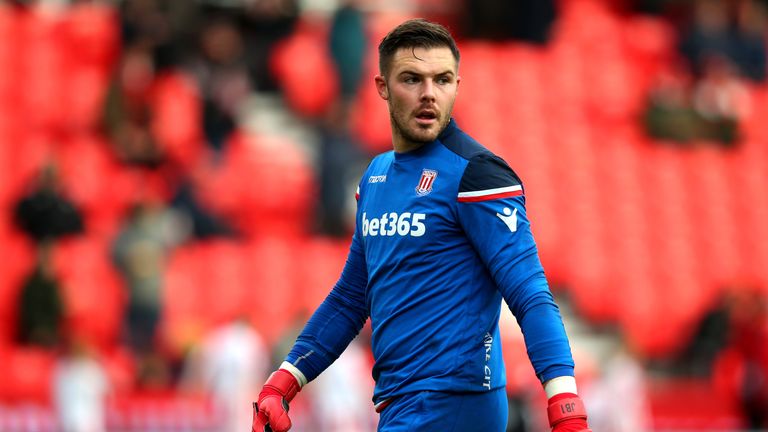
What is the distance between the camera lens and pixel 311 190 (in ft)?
53.6

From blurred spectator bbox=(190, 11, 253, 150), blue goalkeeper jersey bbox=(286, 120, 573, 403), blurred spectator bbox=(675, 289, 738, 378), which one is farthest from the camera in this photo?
blurred spectator bbox=(190, 11, 253, 150)

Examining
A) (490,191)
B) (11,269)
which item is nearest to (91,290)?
(11,269)

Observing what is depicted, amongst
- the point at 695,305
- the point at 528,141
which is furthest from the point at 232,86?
the point at 695,305

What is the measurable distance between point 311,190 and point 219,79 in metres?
1.83

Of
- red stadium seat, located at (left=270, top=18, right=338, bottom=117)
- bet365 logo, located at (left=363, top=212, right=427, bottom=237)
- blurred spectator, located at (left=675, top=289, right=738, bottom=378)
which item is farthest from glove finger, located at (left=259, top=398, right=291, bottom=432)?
red stadium seat, located at (left=270, top=18, right=338, bottom=117)

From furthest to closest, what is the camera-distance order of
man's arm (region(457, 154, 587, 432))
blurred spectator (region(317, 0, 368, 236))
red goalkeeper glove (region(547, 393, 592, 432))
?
1. blurred spectator (region(317, 0, 368, 236))
2. man's arm (region(457, 154, 587, 432))
3. red goalkeeper glove (region(547, 393, 592, 432))

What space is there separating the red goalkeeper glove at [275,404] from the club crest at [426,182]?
34.9 inches

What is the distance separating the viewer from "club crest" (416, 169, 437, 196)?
4234mm

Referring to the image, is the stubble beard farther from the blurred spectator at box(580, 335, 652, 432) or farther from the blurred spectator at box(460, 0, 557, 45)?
the blurred spectator at box(460, 0, 557, 45)

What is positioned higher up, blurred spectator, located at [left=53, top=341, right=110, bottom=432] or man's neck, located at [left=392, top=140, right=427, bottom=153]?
blurred spectator, located at [left=53, top=341, right=110, bottom=432]

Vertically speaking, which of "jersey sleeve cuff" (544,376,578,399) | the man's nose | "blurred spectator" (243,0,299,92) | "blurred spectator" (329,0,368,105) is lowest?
"jersey sleeve cuff" (544,376,578,399)

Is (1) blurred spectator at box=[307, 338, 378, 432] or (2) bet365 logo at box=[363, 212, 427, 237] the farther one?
(1) blurred spectator at box=[307, 338, 378, 432]

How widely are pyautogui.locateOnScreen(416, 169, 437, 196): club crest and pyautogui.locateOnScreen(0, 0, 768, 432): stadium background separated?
7277 millimetres

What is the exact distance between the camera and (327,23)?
18.9m
